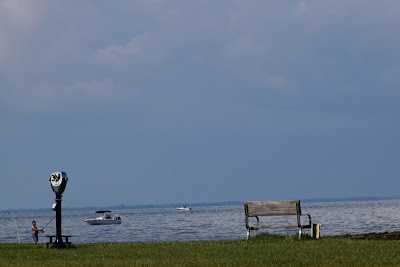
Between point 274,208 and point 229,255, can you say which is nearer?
point 229,255

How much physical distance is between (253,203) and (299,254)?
8.93m

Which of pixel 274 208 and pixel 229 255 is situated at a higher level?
pixel 274 208

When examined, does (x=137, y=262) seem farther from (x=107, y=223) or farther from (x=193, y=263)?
(x=107, y=223)

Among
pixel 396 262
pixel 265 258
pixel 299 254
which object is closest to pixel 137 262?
pixel 265 258

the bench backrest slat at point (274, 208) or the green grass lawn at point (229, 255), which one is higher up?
the bench backrest slat at point (274, 208)

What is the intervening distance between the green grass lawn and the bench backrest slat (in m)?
2.90

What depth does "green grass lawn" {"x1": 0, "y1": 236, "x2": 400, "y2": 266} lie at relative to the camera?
16359mm

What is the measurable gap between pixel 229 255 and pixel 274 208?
8437mm

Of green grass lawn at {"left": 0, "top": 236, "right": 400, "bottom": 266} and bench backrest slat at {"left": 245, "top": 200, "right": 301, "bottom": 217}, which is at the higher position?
bench backrest slat at {"left": 245, "top": 200, "right": 301, "bottom": 217}

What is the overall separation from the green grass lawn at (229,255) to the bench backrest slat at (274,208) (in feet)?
9.52

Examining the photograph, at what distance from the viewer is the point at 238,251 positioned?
20.2 meters

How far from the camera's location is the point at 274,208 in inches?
1069

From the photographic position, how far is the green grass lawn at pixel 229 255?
1636 centimetres

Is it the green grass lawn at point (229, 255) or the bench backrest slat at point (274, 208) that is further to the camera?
the bench backrest slat at point (274, 208)
